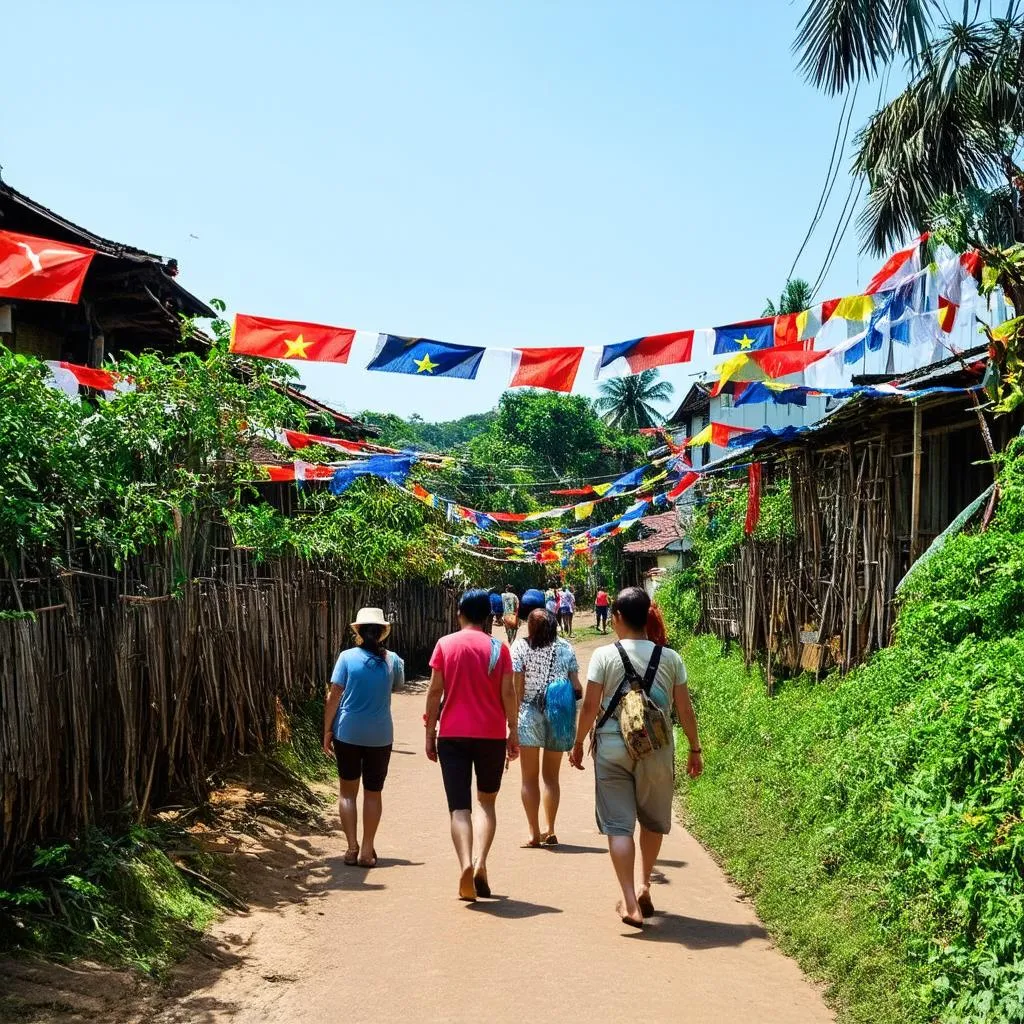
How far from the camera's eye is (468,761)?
20.9 ft

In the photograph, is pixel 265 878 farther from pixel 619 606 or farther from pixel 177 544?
pixel 619 606

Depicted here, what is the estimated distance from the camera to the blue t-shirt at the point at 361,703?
7.04 metres

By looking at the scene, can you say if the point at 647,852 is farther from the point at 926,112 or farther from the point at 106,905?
the point at 926,112

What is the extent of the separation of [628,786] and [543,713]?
6.34ft

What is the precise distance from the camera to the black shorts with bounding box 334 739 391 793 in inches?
279

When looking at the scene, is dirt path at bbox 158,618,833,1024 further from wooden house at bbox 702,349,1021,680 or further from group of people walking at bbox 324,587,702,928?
wooden house at bbox 702,349,1021,680

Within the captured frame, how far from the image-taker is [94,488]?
5840 millimetres

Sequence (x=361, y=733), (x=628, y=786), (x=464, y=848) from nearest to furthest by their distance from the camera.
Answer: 1. (x=628, y=786)
2. (x=464, y=848)
3. (x=361, y=733)

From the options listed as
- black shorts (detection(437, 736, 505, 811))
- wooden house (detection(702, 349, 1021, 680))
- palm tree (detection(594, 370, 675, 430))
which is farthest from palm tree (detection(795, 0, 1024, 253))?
palm tree (detection(594, 370, 675, 430))

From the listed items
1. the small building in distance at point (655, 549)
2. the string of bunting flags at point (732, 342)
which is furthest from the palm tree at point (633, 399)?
the string of bunting flags at point (732, 342)

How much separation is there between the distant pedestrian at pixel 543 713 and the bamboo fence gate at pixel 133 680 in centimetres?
221

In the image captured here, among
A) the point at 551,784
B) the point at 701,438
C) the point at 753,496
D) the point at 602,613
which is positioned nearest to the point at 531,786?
the point at 551,784

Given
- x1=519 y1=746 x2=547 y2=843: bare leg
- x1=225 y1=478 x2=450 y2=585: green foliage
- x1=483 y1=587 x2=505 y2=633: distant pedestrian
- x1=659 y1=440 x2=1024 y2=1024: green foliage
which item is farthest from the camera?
x1=225 y1=478 x2=450 y2=585: green foliage

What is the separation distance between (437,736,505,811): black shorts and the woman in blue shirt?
2.72ft
